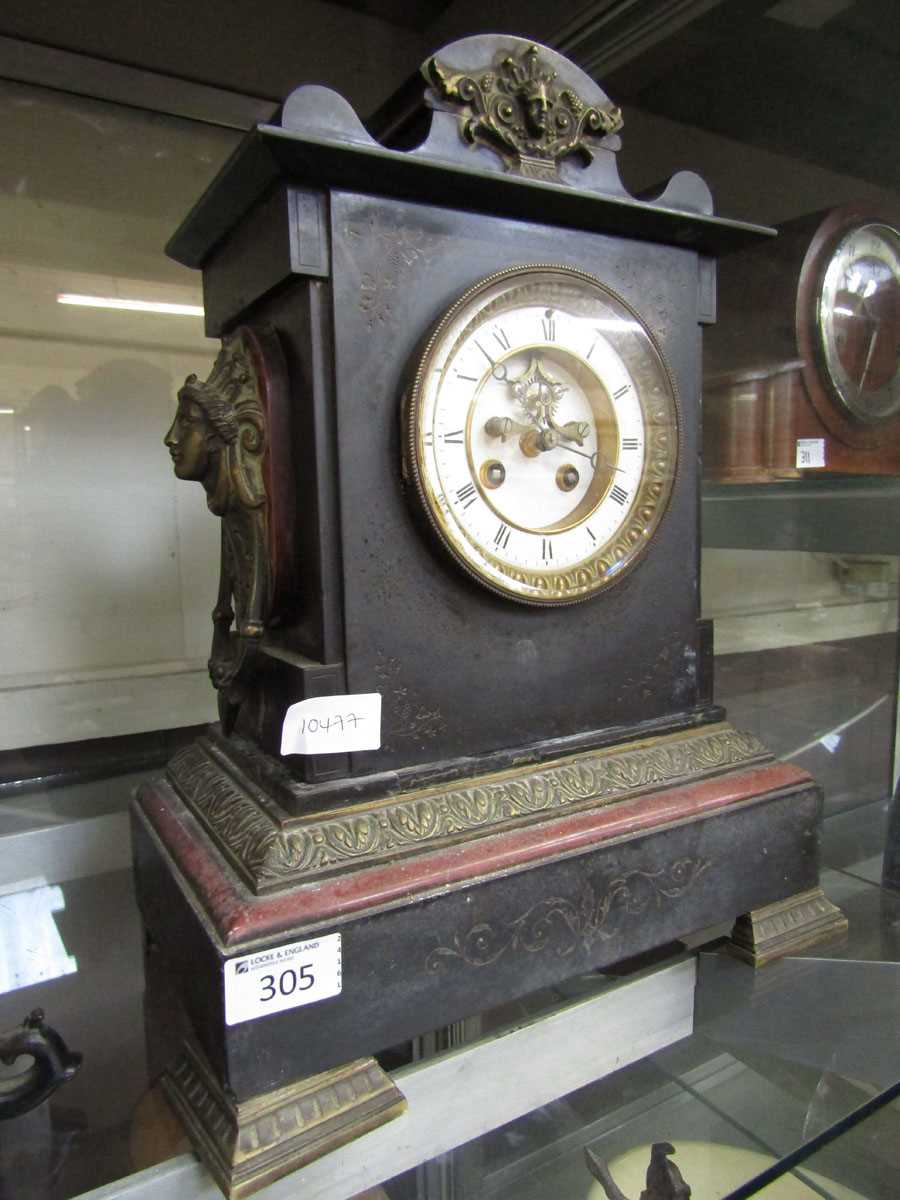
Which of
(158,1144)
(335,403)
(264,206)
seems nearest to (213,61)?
(264,206)

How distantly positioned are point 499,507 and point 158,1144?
0.61 meters

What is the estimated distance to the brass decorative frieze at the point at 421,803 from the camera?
63 centimetres

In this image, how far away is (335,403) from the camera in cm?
67

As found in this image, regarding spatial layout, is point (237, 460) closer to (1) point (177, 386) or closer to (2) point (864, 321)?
(1) point (177, 386)

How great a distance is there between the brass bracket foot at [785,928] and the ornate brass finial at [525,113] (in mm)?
777

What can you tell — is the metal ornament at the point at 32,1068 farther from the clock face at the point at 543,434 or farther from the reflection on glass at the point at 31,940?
the clock face at the point at 543,434

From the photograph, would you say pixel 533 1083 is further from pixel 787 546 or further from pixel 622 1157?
pixel 787 546

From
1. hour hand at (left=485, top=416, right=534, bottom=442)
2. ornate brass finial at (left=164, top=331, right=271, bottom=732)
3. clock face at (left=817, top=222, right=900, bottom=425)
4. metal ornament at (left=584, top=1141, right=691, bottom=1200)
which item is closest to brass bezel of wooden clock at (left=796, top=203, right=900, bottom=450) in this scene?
clock face at (left=817, top=222, right=900, bottom=425)

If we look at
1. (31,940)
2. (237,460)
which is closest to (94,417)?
(237,460)

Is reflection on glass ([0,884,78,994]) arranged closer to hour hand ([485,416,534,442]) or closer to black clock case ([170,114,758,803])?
black clock case ([170,114,758,803])

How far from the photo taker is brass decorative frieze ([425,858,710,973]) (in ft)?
2.15

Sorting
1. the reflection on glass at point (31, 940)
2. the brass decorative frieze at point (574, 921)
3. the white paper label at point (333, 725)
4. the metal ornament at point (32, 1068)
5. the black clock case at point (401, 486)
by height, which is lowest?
the reflection on glass at point (31, 940)

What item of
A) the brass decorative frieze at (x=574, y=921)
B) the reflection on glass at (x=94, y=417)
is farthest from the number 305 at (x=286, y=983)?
the reflection on glass at (x=94, y=417)

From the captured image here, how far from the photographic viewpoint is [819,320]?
1.18 metres
